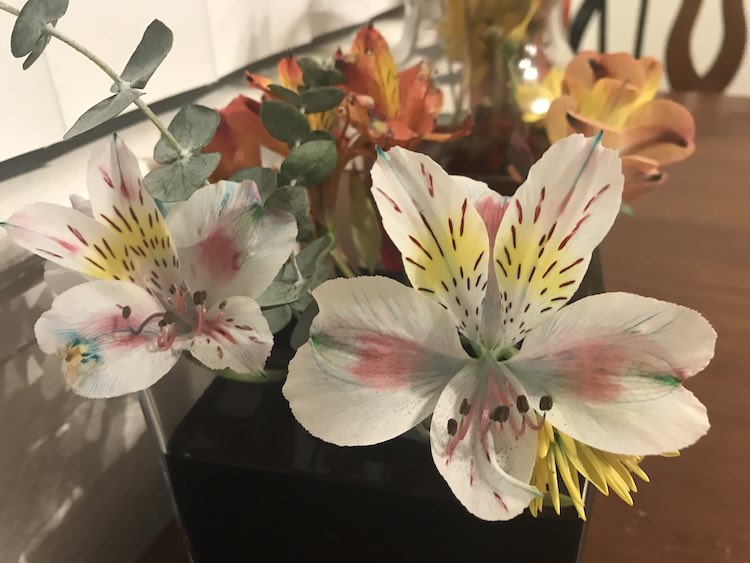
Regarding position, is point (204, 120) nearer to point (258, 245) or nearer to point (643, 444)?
point (258, 245)

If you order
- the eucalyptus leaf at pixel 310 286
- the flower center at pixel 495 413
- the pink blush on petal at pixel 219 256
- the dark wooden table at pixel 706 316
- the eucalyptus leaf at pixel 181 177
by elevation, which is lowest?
the dark wooden table at pixel 706 316

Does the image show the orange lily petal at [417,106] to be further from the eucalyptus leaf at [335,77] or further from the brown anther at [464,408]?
the brown anther at [464,408]

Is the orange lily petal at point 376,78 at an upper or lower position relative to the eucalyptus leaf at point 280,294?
upper

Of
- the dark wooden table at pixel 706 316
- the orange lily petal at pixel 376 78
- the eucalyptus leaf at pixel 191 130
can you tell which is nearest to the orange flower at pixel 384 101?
the orange lily petal at pixel 376 78

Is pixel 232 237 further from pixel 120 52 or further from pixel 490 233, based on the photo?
A: pixel 120 52

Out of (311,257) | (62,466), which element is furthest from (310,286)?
(62,466)
